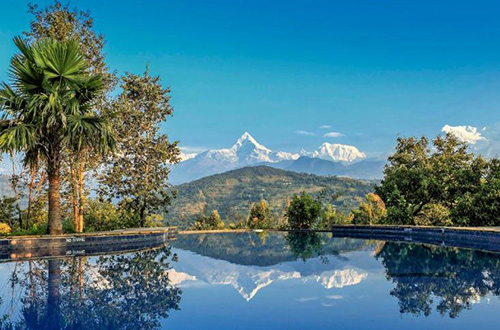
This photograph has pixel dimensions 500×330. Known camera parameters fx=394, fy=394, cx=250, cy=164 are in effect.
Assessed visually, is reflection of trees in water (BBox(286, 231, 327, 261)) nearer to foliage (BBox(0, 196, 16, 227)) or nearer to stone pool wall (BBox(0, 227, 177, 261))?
stone pool wall (BBox(0, 227, 177, 261))

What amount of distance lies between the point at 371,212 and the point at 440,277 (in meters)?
13.4

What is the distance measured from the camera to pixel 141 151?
1944 cm

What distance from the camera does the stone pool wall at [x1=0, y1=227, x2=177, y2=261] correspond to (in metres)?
12.4

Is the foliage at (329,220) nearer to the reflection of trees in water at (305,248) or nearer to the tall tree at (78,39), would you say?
the reflection of trees in water at (305,248)

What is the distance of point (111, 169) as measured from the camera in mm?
18859

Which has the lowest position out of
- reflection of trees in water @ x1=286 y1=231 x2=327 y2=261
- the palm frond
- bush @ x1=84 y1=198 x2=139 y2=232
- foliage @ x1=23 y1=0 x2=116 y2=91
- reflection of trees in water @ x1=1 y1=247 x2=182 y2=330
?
reflection of trees in water @ x1=286 y1=231 x2=327 y2=261

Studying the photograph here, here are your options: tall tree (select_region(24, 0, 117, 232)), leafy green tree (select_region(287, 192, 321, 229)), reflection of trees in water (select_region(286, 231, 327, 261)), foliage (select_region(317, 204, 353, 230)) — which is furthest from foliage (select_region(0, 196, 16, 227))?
foliage (select_region(317, 204, 353, 230))

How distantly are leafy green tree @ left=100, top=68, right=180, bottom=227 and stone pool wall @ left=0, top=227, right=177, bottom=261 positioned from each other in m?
4.56

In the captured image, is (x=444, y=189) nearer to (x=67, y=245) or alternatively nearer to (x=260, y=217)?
(x=260, y=217)

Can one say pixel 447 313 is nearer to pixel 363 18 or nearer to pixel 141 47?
pixel 363 18

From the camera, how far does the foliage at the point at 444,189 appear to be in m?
17.5

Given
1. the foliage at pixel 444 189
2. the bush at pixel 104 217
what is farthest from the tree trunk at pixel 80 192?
the foliage at pixel 444 189

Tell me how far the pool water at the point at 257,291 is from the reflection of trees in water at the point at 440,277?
0.02m

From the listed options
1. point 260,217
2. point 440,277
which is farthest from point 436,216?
point 440,277
